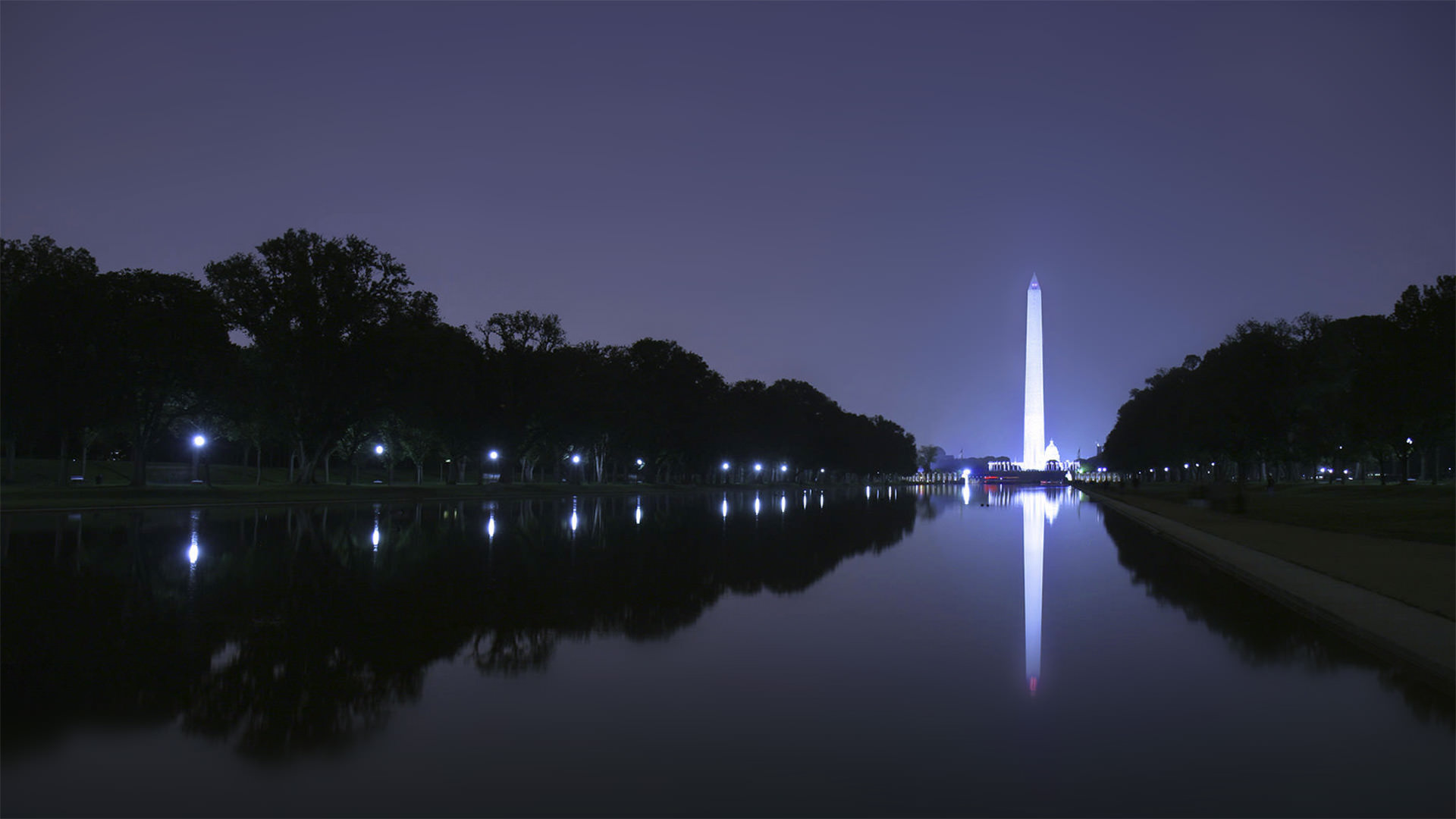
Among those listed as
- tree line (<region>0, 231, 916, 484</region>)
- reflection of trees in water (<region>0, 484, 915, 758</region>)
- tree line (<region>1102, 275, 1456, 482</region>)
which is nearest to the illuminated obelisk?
tree line (<region>1102, 275, 1456, 482</region>)

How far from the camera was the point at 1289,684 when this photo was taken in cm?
1032

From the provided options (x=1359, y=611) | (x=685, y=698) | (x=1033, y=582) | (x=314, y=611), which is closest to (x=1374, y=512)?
(x=1033, y=582)

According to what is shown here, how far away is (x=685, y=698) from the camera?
946cm

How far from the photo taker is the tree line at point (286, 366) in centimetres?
5369

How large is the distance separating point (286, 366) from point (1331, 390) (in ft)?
243

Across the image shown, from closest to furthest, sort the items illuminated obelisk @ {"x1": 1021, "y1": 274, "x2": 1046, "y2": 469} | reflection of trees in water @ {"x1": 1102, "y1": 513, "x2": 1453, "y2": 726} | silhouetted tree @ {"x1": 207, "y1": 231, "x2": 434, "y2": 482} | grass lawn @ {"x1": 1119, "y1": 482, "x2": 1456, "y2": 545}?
1. reflection of trees in water @ {"x1": 1102, "y1": 513, "x2": 1453, "y2": 726}
2. grass lawn @ {"x1": 1119, "y1": 482, "x2": 1456, "y2": 545}
3. silhouetted tree @ {"x1": 207, "y1": 231, "x2": 434, "y2": 482}
4. illuminated obelisk @ {"x1": 1021, "y1": 274, "x2": 1046, "y2": 469}

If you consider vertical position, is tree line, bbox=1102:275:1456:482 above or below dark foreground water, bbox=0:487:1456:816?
above

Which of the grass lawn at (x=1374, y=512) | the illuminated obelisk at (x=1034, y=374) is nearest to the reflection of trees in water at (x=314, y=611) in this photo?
the grass lawn at (x=1374, y=512)

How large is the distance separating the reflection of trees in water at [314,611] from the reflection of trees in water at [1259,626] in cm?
681

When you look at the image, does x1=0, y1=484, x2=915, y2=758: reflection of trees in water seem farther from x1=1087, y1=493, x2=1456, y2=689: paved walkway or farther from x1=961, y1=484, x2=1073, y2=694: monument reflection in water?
x1=1087, y1=493, x2=1456, y2=689: paved walkway

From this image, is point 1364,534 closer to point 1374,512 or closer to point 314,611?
point 1374,512

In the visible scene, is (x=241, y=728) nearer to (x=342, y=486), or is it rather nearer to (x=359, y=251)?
(x=359, y=251)

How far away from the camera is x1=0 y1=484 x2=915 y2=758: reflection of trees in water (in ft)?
30.0

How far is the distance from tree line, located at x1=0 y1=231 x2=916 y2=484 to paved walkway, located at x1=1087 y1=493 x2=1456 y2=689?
54.1m
